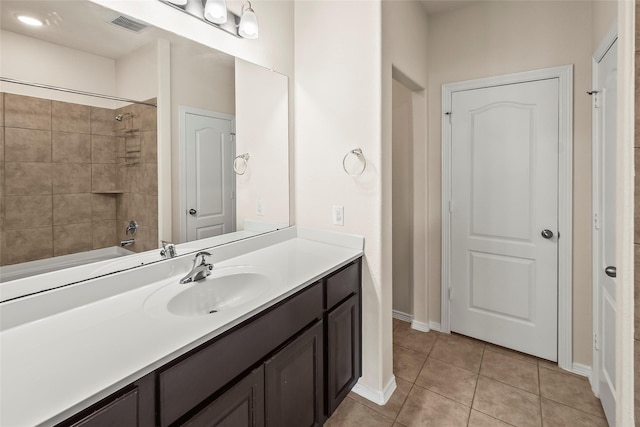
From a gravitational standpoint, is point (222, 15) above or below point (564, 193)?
above

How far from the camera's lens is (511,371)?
2.15m

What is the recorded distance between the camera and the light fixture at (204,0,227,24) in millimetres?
1503

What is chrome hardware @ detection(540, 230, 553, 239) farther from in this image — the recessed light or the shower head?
the recessed light

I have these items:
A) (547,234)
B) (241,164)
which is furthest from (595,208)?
(241,164)

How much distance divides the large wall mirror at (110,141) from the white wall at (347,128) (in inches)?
17.3

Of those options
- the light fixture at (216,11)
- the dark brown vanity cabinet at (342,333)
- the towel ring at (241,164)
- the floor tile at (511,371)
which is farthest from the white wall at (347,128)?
the floor tile at (511,371)

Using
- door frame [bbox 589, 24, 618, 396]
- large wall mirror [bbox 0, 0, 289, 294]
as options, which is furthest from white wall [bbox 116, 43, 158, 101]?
door frame [bbox 589, 24, 618, 396]

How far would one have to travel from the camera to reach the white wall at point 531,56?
203cm

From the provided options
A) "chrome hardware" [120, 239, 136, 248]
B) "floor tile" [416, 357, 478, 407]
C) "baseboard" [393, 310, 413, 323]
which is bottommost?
"floor tile" [416, 357, 478, 407]

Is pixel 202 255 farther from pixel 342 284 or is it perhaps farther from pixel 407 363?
pixel 407 363

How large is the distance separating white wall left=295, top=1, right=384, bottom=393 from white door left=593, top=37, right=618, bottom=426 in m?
1.11

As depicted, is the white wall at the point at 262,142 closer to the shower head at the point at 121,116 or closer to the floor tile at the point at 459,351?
the shower head at the point at 121,116

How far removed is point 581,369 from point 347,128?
2.24 meters

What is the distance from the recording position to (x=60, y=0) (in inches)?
43.8
